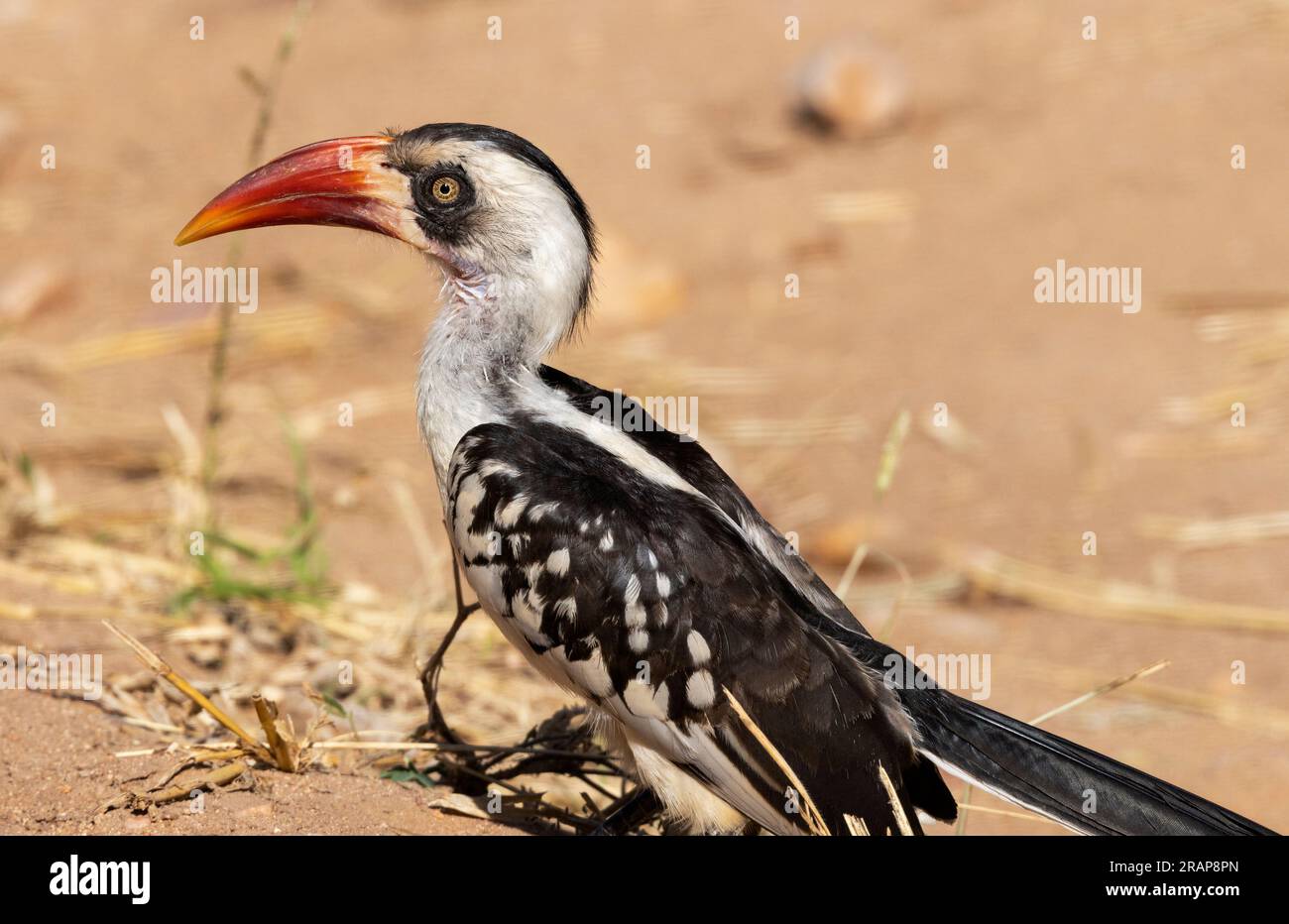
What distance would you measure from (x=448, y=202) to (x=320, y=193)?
1.04 feet

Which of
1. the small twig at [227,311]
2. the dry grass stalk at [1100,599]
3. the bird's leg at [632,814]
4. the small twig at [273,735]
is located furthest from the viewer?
the dry grass stalk at [1100,599]

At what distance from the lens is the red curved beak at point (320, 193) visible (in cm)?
→ 379

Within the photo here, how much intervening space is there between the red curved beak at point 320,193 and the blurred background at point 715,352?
1090 millimetres

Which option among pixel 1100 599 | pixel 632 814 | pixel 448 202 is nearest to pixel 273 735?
pixel 632 814

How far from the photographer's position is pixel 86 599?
459cm

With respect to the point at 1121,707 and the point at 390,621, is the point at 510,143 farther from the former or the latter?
the point at 1121,707

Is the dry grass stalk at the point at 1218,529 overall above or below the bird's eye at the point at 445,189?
below

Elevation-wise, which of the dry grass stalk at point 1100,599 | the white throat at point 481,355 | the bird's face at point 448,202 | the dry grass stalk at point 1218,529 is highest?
the bird's face at point 448,202

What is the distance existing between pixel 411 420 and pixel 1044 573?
9.46 ft

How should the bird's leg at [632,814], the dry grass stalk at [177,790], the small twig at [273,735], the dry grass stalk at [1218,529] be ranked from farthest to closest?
the dry grass stalk at [1218,529], the bird's leg at [632,814], the small twig at [273,735], the dry grass stalk at [177,790]

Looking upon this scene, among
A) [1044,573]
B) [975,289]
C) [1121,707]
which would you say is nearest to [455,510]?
[1121,707]

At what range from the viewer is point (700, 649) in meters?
3.25

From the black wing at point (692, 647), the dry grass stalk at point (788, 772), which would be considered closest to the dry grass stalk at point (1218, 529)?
the black wing at point (692, 647)

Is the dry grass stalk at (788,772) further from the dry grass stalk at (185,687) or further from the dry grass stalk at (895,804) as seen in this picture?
the dry grass stalk at (185,687)
